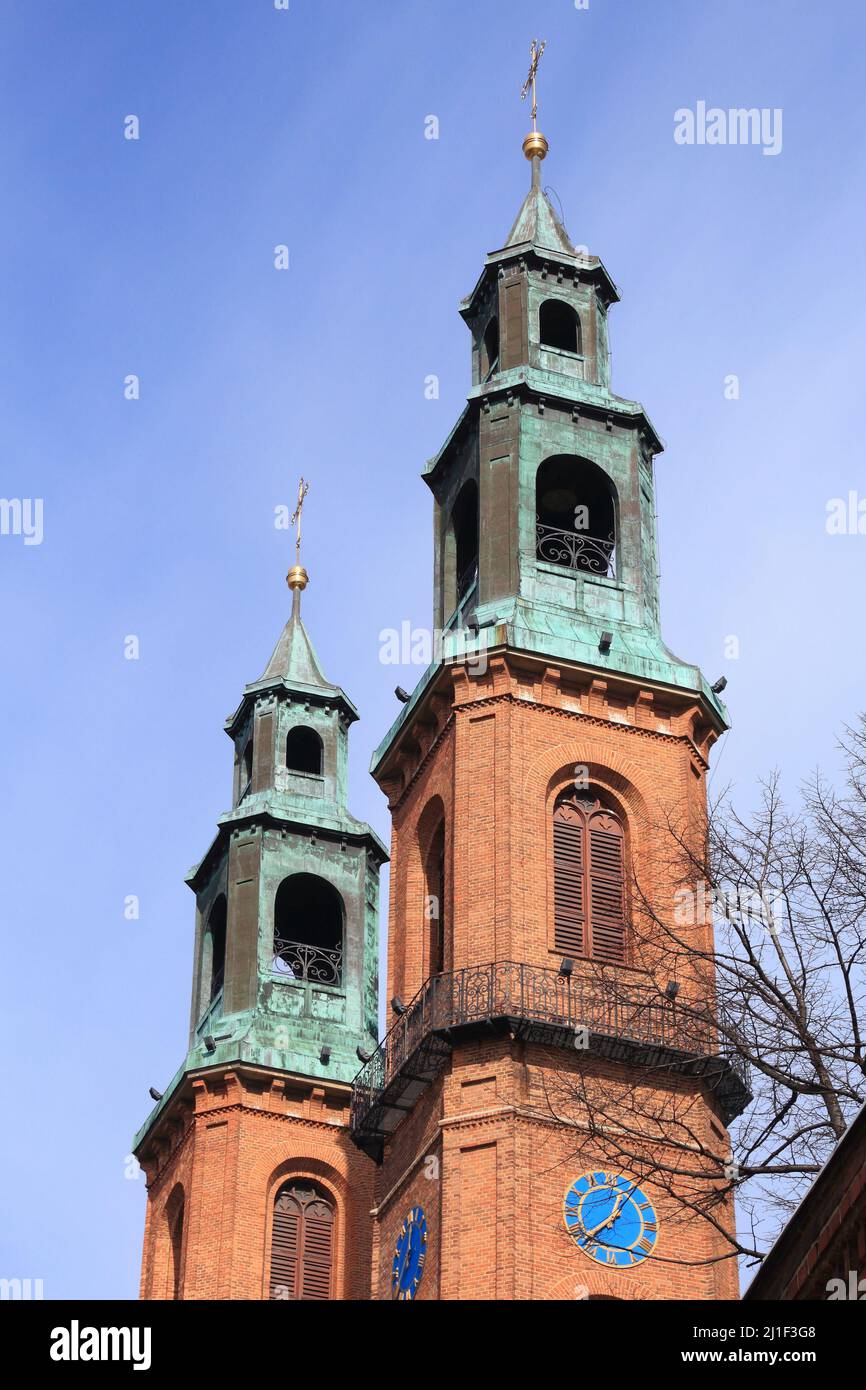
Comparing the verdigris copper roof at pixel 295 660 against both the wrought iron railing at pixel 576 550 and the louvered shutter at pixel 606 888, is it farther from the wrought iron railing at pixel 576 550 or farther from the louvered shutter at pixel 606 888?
the louvered shutter at pixel 606 888

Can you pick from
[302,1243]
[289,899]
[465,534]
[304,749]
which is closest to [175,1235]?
[302,1243]

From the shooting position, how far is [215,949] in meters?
57.6

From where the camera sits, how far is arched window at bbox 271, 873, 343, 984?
5716 cm

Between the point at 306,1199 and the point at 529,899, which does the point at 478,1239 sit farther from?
the point at 306,1199

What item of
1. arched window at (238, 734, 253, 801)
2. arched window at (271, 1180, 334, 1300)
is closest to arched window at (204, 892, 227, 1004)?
arched window at (238, 734, 253, 801)

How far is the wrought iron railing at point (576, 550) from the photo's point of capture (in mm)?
47000

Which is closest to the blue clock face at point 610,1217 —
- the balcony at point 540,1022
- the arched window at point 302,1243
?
the balcony at point 540,1022

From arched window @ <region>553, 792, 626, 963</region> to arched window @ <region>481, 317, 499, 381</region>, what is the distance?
1009 cm

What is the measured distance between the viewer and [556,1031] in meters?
39.8

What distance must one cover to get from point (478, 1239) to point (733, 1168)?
13097 millimetres

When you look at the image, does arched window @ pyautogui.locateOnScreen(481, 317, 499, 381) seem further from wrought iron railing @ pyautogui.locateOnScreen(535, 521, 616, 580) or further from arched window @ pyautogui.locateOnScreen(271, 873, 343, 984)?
arched window @ pyautogui.locateOnScreen(271, 873, 343, 984)

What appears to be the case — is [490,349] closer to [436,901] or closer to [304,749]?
[436,901]

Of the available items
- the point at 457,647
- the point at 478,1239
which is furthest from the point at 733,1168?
the point at 457,647

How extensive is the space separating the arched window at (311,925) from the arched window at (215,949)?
3.75 ft
